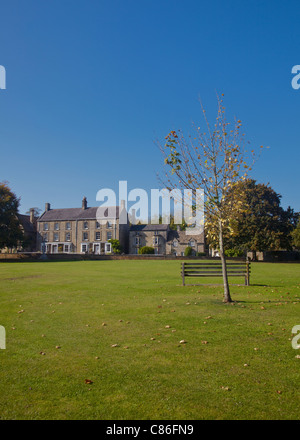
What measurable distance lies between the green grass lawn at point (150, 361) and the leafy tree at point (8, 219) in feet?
172

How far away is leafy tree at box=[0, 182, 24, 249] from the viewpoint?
195 feet

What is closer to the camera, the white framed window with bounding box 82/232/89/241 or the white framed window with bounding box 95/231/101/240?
the white framed window with bounding box 95/231/101/240

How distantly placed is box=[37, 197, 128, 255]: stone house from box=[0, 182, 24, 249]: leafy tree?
21380mm

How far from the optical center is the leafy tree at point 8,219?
59469 mm

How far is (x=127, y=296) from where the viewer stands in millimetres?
13945

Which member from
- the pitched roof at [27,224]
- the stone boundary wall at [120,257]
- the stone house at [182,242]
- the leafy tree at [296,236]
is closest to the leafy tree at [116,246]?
the stone house at [182,242]

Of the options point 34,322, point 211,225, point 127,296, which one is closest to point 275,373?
point 34,322

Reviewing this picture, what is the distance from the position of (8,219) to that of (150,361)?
5988cm

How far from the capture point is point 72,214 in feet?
278

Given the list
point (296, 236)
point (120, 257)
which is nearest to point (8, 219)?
point (120, 257)

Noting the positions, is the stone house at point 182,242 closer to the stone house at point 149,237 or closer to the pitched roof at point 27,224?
the stone house at point 149,237
